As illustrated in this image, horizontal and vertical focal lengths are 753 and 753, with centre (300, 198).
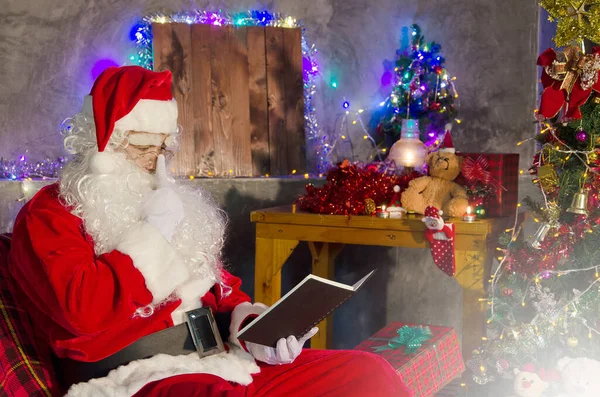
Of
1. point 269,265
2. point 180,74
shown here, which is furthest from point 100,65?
point 269,265

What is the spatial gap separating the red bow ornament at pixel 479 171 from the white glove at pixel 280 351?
1.44m

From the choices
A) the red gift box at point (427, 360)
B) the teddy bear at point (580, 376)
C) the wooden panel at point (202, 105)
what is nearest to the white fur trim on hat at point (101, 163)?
the red gift box at point (427, 360)

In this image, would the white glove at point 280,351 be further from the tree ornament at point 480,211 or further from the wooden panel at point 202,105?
the wooden panel at point 202,105

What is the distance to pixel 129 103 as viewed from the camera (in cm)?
211

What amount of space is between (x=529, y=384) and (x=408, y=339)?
1.56 feet

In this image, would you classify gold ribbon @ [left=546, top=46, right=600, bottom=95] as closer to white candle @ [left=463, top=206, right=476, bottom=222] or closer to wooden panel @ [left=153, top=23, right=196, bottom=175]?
white candle @ [left=463, top=206, right=476, bottom=222]

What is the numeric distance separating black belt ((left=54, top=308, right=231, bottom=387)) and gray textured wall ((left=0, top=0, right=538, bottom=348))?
191cm

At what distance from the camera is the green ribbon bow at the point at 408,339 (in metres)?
2.91

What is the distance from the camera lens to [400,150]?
3738 mm

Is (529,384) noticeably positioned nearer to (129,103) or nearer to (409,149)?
(409,149)

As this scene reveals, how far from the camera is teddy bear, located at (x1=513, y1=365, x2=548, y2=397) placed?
2789 millimetres

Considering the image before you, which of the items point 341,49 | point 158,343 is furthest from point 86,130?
point 341,49

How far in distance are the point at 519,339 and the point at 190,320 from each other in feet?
4.56

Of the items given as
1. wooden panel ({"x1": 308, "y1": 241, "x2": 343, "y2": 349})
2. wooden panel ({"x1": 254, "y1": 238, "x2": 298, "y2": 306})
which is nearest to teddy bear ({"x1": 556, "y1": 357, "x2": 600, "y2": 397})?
wooden panel ({"x1": 254, "y1": 238, "x2": 298, "y2": 306})
